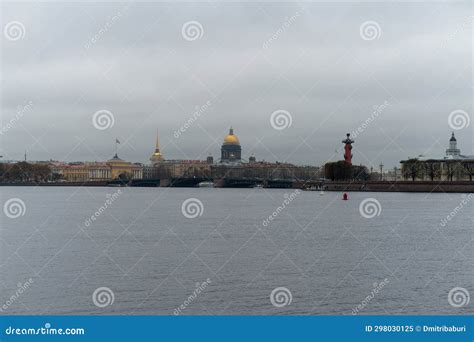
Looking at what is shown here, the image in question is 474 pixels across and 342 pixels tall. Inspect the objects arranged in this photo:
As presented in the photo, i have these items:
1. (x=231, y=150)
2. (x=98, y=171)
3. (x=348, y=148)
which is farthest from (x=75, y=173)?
(x=348, y=148)

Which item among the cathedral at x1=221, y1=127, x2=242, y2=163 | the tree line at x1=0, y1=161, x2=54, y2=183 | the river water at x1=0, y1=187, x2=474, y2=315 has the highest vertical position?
the cathedral at x1=221, y1=127, x2=242, y2=163

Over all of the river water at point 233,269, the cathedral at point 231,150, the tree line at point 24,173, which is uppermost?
the cathedral at point 231,150

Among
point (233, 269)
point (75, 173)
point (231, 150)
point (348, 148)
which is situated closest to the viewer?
point (233, 269)

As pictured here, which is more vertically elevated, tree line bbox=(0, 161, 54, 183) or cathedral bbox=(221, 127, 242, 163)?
cathedral bbox=(221, 127, 242, 163)

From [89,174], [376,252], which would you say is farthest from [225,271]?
[89,174]

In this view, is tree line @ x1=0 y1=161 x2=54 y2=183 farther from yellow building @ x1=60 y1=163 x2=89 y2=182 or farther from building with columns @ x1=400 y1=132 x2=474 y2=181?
building with columns @ x1=400 y1=132 x2=474 y2=181

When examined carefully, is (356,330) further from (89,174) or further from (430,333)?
(89,174)

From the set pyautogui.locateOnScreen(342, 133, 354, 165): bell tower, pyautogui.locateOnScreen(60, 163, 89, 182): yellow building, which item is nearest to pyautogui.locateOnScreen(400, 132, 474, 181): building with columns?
pyautogui.locateOnScreen(342, 133, 354, 165): bell tower

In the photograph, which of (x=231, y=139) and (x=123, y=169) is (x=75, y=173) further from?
(x=231, y=139)

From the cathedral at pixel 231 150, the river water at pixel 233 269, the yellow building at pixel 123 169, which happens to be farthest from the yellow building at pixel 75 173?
the river water at pixel 233 269

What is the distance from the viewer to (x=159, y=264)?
52.3ft

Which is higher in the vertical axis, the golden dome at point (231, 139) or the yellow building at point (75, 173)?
the golden dome at point (231, 139)

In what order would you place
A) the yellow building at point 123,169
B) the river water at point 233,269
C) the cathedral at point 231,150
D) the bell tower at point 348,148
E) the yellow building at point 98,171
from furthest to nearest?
the cathedral at point 231,150, the yellow building at point 123,169, the yellow building at point 98,171, the bell tower at point 348,148, the river water at point 233,269

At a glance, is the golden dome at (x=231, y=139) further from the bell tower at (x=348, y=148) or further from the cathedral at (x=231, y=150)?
the bell tower at (x=348, y=148)
